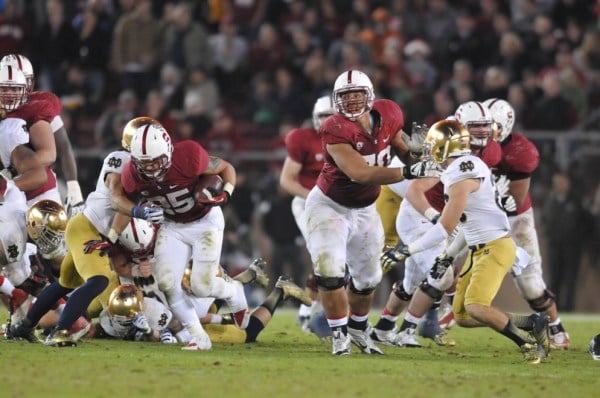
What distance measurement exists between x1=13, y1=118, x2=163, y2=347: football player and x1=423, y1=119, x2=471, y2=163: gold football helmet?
6.18 ft

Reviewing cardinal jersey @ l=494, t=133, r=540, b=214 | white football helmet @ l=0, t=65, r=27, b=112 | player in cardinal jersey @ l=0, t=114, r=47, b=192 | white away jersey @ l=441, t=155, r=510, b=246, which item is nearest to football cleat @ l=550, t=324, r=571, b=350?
cardinal jersey @ l=494, t=133, r=540, b=214

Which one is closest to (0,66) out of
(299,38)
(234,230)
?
(234,230)

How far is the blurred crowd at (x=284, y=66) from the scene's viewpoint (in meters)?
14.0

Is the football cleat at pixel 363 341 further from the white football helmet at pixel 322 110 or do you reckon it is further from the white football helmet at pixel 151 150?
the white football helmet at pixel 322 110

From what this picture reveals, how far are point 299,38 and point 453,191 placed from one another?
7804mm

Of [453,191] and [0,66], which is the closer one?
[453,191]

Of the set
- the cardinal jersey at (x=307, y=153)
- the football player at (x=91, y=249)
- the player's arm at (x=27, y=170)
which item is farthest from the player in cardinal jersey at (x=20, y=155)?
the cardinal jersey at (x=307, y=153)

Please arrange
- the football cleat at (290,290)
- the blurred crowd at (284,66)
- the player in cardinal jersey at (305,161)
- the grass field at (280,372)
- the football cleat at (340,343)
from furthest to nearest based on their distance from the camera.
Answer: the blurred crowd at (284,66), the player in cardinal jersey at (305,161), the football cleat at (290,290), the football cleat at (340,343), the grass field at (280,372)

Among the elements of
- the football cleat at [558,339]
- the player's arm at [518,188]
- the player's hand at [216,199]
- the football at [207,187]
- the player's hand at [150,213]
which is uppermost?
the football at [207,187]

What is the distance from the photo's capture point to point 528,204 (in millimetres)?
10008

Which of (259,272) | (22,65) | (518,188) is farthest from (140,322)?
(518,188)

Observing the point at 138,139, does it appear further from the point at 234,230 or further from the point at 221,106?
the point at 221,106

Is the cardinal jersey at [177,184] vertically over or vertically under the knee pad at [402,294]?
over

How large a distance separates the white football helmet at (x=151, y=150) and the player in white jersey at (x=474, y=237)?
5.30ft
